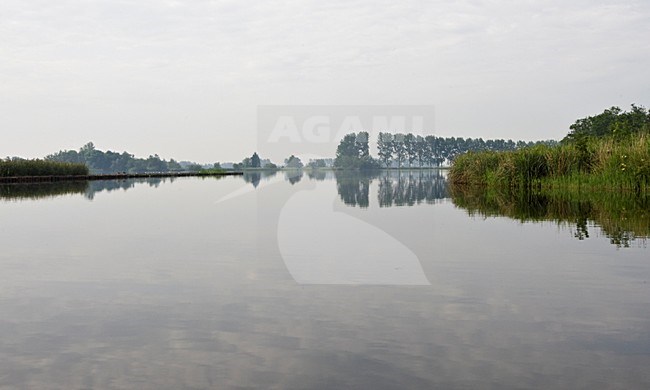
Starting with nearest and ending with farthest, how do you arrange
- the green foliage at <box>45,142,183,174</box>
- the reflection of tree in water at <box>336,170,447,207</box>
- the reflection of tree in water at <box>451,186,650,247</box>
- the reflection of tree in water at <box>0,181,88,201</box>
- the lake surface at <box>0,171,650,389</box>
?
the lake surface at <box>0,171,650,389</box> < the reflection of tree in water at <box>451,186,650,247</box> < the reflection of tree in water at <box>336,170,447,207</box> < the reflection of tree in water at <box>0,181,88,201</box> < the green foliage at <box>45,142,183,174</box>

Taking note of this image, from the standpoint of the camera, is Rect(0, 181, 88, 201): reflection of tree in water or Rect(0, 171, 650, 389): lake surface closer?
Rect(0, 171, 650, 389): lake surface

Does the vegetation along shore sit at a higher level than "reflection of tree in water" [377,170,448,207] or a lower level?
higher

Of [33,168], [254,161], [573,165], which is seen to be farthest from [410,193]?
[254,161]

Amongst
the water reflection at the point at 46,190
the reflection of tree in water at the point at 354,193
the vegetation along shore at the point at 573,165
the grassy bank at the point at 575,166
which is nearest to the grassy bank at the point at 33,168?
Result: the water reflection at the point at 46,190

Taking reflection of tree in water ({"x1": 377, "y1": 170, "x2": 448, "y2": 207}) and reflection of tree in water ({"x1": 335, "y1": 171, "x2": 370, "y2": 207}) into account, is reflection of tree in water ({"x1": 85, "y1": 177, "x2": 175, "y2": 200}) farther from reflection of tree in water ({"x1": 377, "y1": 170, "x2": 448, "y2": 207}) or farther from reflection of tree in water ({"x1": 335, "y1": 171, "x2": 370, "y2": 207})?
reflection of tree in water ({"x1": 377, "y1": 170, "x2": 448, "y2": 207})

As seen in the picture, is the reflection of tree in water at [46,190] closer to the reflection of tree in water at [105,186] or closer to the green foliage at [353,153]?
the reflection of tree in water at [105,186]

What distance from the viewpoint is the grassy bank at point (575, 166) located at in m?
26.3

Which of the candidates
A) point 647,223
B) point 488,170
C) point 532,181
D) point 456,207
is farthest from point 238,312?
point 488,170

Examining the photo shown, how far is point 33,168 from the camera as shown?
55500 mm

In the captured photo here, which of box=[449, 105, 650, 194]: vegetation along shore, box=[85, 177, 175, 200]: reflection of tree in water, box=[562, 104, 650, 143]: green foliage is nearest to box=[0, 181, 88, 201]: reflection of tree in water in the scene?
box=[85, 177, 175, 200]: reflection of tree in water

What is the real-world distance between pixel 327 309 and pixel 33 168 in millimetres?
55667

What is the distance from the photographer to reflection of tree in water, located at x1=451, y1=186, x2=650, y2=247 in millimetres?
14337

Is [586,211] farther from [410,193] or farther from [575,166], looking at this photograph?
[410,193]

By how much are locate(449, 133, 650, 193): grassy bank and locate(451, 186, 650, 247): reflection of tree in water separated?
1.19 metres
